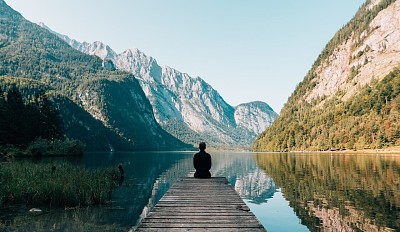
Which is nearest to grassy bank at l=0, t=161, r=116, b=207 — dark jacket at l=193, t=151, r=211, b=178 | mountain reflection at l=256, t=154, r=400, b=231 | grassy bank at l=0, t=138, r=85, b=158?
dark jacket at l=193, t=151, r=211, b=178

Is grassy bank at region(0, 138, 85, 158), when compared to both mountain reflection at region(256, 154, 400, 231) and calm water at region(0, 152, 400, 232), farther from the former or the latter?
mountain reflection at region(256, 154, 400, 231)

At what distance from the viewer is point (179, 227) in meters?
10.8

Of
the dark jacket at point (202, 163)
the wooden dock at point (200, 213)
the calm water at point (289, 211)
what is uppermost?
the dark jacket at point (202, 163)

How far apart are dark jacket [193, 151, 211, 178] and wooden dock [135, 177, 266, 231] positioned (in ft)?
13.1

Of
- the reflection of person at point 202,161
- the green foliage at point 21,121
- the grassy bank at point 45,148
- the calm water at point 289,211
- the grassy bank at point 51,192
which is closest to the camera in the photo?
the calm water at point 289,211

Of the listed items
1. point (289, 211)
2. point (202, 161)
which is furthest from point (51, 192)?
point (289, 211)

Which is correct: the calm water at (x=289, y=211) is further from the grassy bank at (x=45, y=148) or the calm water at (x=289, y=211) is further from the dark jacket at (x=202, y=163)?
the grassy bank at (x=45, y=148)

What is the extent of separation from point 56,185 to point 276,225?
19307 mm

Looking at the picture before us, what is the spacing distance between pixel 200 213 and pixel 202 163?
11.6 meters

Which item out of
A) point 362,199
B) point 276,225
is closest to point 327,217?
point 276,225

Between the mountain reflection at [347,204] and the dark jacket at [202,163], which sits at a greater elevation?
the dark jacket at [202,163]

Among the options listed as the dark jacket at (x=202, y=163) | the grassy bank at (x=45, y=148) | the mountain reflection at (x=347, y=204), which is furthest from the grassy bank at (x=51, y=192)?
the grassy bank at (x=45, y=148)

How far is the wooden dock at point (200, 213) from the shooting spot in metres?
10.9

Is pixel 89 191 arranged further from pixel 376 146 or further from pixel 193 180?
pixel 376 146
